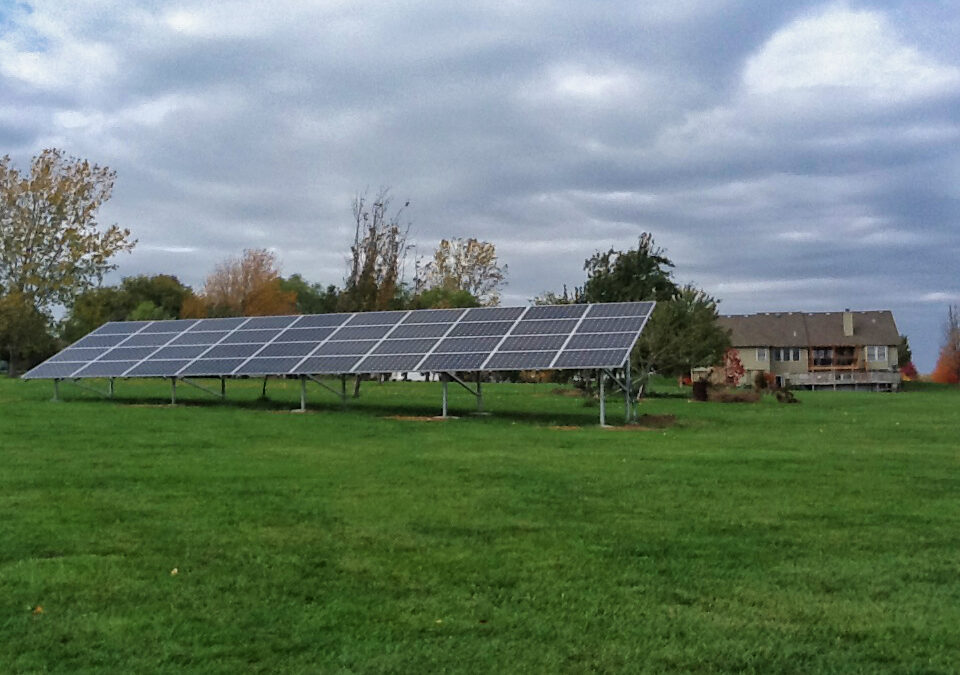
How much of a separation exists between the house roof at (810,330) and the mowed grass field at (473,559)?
6921cm

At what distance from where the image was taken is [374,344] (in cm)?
3009

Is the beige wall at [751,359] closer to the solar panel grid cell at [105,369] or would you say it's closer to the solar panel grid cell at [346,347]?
the solar panel grid cell at [346,347]

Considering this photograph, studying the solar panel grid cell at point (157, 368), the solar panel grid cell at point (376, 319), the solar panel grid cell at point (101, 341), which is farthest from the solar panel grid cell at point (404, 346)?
the solar panel grid cell at point (101, 341)

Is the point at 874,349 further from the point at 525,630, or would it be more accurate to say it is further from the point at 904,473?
the point at 525,630

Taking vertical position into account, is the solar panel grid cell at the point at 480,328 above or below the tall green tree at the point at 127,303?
below

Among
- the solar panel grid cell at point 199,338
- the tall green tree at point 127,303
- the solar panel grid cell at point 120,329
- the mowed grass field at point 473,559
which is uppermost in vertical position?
the tall green tree at point 127,303

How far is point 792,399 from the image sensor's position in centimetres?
4091

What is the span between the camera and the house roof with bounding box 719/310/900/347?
274ft

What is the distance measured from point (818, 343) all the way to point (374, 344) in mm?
63483

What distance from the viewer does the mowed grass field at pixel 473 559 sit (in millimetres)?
6102

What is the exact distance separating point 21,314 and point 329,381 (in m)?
19.9

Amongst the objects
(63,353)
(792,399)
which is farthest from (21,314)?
(792,399)

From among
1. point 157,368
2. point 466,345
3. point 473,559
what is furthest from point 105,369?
point 473,559

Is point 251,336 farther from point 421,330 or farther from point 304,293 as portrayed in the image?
point 304,293
